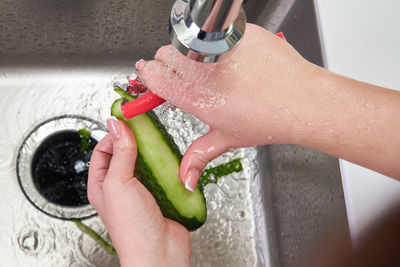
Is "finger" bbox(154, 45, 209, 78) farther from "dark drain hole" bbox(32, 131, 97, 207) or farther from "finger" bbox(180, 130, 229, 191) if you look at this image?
"dark drain hole" bbox(32, 131, 97, 207)

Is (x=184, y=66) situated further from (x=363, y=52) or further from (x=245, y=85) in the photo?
(x=363, y=52)

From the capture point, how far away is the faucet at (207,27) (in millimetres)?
283

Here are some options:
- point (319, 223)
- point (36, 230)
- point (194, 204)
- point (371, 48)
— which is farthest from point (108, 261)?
point (371, 48)

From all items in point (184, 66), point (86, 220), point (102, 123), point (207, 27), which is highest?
point (207, 27)

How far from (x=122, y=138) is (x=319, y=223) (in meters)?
0.39

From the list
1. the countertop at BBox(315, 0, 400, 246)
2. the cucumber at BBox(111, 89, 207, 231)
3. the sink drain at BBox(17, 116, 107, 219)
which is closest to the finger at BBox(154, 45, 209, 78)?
the cucumber at BBox(111, 89, 207, 231)

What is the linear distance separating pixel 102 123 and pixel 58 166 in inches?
5.4

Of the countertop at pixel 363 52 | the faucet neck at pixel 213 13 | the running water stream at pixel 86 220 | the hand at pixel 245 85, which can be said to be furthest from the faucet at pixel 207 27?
the running water stream at pixel 86 220

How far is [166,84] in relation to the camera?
0.50 metres

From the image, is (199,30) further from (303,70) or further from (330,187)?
(330,187)

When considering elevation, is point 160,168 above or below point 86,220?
A: above

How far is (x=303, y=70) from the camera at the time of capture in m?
0.49

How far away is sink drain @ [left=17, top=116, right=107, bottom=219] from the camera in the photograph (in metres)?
0.81

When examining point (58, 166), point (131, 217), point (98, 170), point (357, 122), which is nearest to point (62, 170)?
point (58, 166)
